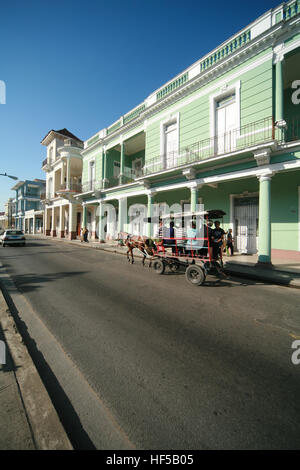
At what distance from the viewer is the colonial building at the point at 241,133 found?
8102mm

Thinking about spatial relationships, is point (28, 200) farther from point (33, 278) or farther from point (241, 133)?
point (241, 133)

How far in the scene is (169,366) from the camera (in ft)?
8.21

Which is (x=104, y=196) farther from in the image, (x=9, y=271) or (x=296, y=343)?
(x=296, y=343)

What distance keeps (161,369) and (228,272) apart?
6.14 meters

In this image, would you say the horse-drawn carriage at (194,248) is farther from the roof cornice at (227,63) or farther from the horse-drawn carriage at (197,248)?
the roof cornice at (227,63)

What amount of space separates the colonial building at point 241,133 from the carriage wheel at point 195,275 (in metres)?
3.98

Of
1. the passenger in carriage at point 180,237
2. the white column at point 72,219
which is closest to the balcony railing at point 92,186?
the white column at point 72,219

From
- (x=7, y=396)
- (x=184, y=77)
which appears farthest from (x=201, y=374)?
(x=184, y=77)

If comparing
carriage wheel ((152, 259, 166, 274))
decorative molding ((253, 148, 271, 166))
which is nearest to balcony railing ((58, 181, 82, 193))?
carriage wheel ((152, 259, 166, 274))

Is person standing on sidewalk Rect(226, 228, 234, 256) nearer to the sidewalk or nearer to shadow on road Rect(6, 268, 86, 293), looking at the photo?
the sidewalk

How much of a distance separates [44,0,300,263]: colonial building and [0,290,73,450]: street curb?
8672mm

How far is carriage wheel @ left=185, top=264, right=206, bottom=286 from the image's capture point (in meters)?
5.95

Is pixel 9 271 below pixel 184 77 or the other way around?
below

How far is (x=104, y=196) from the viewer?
18.6 metres
